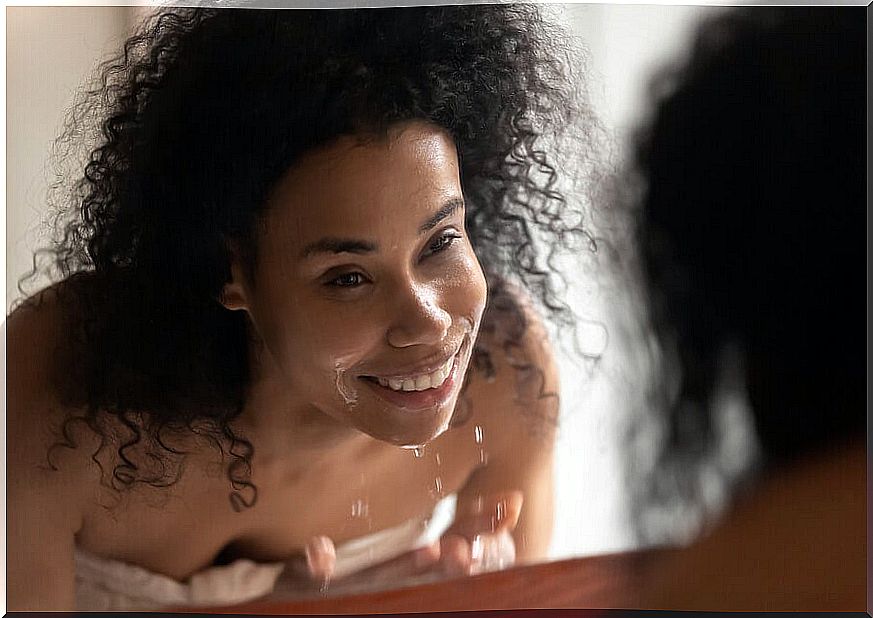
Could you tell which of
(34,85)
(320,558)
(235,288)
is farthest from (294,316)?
(34,85)

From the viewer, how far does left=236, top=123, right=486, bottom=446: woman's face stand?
107 centimetres

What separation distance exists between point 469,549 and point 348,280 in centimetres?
38

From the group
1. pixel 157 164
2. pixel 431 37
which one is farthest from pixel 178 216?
pixel 431 37

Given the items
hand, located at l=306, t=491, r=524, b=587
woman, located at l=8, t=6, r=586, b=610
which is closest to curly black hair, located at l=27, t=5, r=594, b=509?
woman, located at l=8, t=6, r=586, b=610

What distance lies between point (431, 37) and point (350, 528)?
616 millimetres

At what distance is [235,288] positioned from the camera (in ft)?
3.55

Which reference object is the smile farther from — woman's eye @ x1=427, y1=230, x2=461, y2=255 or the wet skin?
woman's eye @ x1=427, y1=230, x2=461, y2=255

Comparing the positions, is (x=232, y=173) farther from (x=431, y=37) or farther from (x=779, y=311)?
(x=779, y=311)

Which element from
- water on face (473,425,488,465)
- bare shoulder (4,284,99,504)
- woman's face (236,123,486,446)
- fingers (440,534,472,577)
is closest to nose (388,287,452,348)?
woman's face (236,123,486,446)

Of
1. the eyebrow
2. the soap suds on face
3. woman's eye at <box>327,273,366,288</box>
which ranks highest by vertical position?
the eyebrow

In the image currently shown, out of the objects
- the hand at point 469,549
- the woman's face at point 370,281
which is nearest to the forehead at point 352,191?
the woman's face at point 370,281

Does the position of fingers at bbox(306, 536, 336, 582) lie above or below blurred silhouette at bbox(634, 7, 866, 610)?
below

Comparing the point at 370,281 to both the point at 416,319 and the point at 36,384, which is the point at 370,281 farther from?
the point at 36,384

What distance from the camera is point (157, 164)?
108 cm
